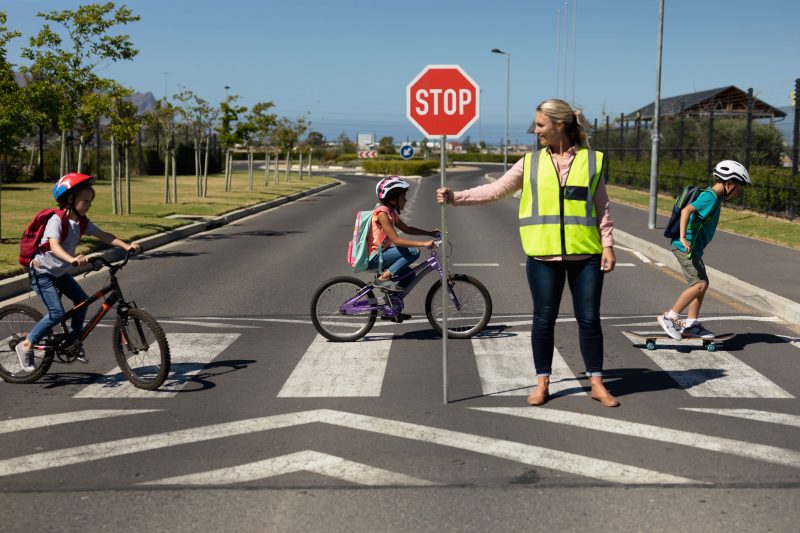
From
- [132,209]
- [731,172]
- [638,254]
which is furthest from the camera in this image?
[132,209]

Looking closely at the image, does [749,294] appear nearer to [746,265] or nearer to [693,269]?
[746,265]

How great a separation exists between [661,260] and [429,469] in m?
10.8

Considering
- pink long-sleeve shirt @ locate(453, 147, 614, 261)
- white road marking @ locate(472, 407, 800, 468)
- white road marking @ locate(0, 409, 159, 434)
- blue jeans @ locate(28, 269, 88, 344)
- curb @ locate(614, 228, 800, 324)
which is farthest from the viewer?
curb @ locate(614, 228, 800, 324)

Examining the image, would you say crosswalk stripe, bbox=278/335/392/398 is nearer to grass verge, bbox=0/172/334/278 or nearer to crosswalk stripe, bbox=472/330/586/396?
crosswalk stripe, bbox=472/330/586/396

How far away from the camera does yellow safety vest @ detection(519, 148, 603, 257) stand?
600 centimetres

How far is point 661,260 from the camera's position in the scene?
1500cm

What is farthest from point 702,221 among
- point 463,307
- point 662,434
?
point 662,434

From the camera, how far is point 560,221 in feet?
19.7

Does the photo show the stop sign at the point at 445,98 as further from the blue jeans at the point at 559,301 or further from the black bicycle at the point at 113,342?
the black bicycle at the point at 113,342

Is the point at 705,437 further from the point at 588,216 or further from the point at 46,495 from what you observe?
the point at 46,495

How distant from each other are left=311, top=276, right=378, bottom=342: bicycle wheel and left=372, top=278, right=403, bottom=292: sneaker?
11cm

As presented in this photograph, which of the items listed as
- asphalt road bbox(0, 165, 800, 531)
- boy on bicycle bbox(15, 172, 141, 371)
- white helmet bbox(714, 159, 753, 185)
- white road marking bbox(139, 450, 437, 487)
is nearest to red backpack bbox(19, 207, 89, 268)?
boy on bicycle bbox(15, 172, 141, 371)

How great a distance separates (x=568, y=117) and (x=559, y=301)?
1.14 metres

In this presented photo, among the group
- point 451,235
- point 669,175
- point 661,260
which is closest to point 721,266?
point 661,260
